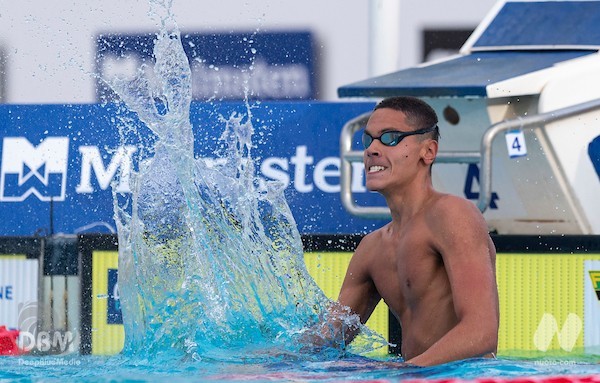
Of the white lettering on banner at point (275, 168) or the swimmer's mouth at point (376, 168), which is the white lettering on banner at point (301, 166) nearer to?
the white lettering on banner at point (275, 168)

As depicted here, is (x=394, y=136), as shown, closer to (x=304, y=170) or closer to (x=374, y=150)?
(x=374, y=150)

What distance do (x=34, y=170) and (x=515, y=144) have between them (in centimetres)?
309

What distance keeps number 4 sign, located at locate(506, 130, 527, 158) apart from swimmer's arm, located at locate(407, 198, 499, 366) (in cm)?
327

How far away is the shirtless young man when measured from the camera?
13.7 feet

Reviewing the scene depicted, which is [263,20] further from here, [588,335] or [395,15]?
[588,335]

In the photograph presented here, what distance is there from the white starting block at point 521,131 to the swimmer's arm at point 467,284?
10.4 feet

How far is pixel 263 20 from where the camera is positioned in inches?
641

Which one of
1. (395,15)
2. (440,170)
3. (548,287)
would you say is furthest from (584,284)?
(395,15)

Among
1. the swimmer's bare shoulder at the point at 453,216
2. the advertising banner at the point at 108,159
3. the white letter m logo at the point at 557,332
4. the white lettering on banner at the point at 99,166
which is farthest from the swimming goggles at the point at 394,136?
the white lettering on banner at the point at 99,166

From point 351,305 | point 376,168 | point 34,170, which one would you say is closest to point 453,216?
point 376,168

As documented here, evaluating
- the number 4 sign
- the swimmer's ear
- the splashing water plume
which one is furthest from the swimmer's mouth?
the number 4 sign

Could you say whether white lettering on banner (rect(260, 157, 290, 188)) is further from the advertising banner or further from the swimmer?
the swimmer

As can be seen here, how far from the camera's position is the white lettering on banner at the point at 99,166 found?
27.8 feet

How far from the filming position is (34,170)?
27.9 feet
